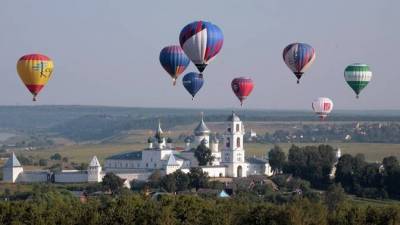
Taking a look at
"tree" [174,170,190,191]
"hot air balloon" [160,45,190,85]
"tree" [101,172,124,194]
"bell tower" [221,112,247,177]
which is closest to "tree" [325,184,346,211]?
"tree" [174,170,190,191]

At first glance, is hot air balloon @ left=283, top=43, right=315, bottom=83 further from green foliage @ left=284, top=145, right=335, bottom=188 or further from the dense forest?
green foliage @ left=284, top=145, right=335, bottom=188

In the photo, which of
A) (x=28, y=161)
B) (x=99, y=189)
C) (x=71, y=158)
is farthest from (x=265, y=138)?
(x=99, y=189)

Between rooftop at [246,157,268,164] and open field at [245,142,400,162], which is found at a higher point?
open field at [245,142,400,162]

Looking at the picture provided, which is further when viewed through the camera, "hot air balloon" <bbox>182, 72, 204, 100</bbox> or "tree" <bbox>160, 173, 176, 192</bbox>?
"tree" <bbox>160, 173, 176, 192</bbox>

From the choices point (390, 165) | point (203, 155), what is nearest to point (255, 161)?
point (203, 155)

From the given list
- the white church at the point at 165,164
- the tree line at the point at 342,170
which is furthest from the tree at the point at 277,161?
the white church at the point at 165,164

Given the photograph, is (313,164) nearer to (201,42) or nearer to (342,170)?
(342,170)

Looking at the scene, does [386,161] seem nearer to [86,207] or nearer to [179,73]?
[179,73]
